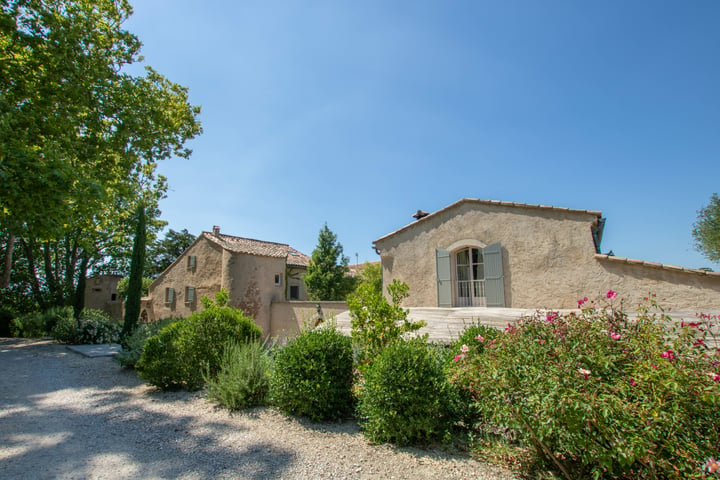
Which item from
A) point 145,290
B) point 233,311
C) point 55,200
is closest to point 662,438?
point 233,311

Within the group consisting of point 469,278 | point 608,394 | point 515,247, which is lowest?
point 608,394

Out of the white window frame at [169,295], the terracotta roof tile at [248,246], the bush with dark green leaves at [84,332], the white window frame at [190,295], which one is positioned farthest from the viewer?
the white window frame at [169,295]

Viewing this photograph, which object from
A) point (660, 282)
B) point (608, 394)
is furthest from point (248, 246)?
point (608, 394)

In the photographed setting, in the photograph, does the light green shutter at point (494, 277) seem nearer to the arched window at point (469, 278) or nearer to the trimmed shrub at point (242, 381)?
the arched window at point (469, 278)

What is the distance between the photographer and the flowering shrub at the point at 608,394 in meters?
2.57

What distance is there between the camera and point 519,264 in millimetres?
10125

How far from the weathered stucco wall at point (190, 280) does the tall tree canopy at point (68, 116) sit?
7.94m

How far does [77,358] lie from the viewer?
34.1 ft

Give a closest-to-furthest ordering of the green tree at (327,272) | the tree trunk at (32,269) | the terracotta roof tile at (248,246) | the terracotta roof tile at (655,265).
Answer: the terracotta roof tile at (655,265) < the tree trunk at (32,269) < the terracotta roof tile at (248,246) < the green tree at (327,272)

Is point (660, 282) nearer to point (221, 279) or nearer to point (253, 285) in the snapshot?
point (253, 285)

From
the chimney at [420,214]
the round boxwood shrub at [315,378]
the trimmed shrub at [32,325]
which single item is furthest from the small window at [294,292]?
the round boxwood shrub at [315,378]

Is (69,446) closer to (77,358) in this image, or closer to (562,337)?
(562,337)

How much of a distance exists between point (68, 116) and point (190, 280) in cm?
1250

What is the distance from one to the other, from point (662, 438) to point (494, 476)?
1453 millimetres
